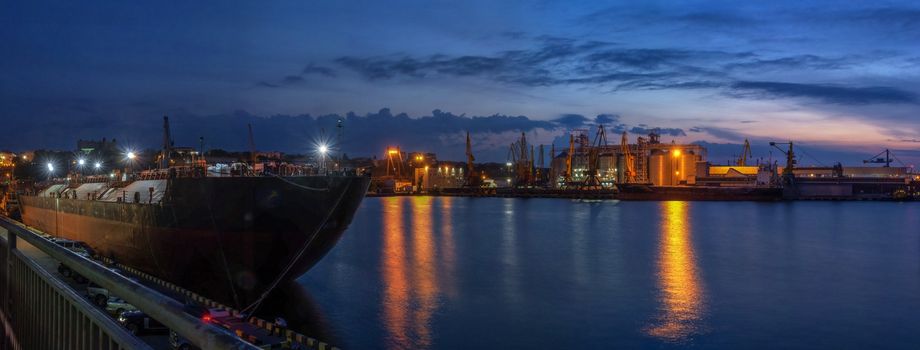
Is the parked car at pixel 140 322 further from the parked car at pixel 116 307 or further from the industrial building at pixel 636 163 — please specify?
the industrial building at pixel 636 163

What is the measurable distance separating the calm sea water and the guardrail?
514 inches

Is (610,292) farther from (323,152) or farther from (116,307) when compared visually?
(116,307)

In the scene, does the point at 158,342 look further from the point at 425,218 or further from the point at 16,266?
the point at 425,218

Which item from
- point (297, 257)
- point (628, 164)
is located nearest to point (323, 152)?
point (297, 257)

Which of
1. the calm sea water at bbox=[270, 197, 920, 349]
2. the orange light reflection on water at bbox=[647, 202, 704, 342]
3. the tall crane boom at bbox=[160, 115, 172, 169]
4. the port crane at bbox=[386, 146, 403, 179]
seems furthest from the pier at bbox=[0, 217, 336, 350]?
the port crane at bbox=[386, 146, 403, 179]

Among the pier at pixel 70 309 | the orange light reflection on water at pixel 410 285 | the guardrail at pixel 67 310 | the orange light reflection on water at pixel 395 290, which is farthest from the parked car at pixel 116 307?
the orange light reflection on water at pixel 395 290

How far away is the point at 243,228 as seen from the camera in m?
18.3

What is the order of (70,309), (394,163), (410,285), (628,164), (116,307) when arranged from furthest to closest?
1. (394,163)
2. (628,164)
3. (410,285)
4. (116,307)
5. (70,309)

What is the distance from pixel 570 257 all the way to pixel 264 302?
23.3m

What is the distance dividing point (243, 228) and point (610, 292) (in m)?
16.1

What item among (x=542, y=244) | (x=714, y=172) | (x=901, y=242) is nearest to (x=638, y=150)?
(x=714, y=172)

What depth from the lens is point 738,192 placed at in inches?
5148

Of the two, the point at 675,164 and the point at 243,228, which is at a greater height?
the point at 675,164

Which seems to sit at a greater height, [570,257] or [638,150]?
[638,150]
